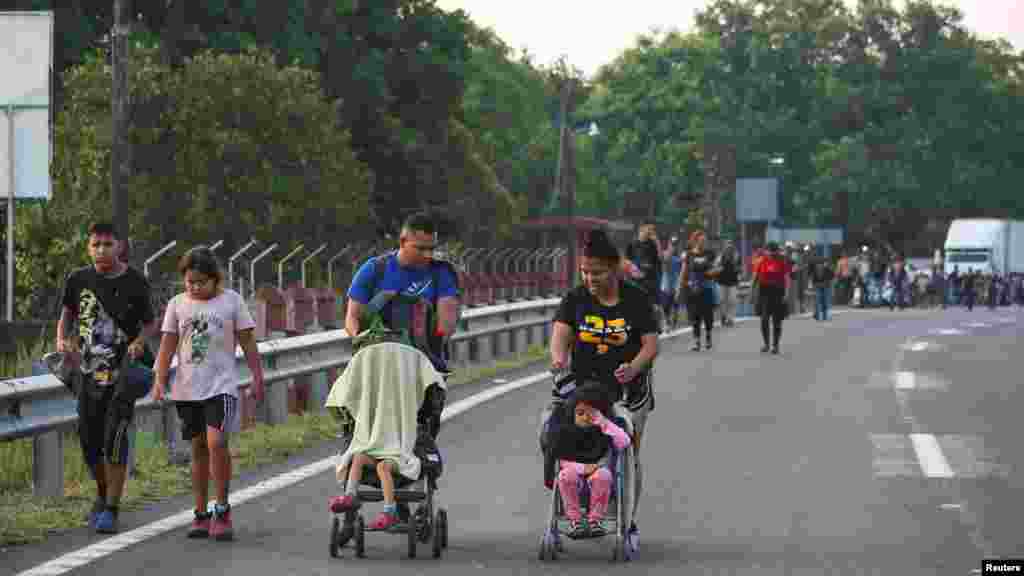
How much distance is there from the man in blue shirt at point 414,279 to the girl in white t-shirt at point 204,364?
0.81 m

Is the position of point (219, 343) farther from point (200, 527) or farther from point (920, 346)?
point (920, 346)

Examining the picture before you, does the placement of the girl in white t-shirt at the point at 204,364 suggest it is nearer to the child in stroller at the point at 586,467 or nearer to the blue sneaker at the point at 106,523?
the blue sneaker at the point at 106,523

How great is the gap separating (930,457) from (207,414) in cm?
604

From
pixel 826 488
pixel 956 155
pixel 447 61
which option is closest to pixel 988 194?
pixel 956 155

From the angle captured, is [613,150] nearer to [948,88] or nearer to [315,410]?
[948,88]

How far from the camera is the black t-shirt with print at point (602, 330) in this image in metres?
10.8

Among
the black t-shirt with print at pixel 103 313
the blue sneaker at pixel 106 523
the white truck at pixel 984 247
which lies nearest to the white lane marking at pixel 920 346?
the black t-shirt with print at pixel 103 313

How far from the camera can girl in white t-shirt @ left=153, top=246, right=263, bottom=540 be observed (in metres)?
→ 11.3

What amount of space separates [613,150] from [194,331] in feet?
322

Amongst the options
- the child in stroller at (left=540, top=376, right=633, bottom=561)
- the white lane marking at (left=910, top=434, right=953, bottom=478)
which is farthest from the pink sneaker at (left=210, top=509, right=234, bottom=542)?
the white lane marking at (left=910, top=434, right=953, bottom=478)

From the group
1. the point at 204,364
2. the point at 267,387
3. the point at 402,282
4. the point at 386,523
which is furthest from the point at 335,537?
the point at 267,387

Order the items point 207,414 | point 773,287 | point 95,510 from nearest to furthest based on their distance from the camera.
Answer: point 207,414, point 95,510, point 773,287

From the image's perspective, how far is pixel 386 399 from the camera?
10516 millimetres

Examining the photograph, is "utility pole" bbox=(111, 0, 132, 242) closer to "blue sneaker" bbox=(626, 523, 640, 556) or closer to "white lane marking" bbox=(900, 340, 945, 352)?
"blue sneaker" bbox=(626, 523, 640, 556)
